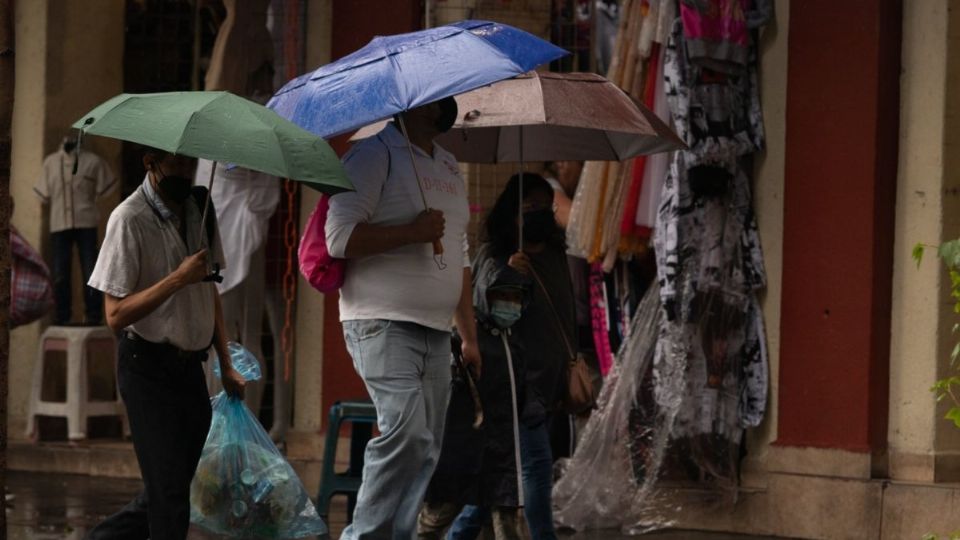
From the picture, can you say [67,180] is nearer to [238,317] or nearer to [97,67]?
[97,67]

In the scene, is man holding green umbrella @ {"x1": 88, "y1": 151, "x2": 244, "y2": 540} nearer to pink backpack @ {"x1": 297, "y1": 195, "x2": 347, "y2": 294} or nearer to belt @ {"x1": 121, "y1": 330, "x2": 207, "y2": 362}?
belt @ {"x1": 121, "y1": 330, "x2": 207, "y2": 362}

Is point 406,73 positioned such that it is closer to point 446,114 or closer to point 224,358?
point 446,114

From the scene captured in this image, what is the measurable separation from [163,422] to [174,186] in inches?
31.7

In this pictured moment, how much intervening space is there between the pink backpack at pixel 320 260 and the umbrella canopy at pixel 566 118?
1.07m

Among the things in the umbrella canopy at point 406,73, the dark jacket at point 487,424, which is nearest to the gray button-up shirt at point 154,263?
the umbrella canopy at point 406,73

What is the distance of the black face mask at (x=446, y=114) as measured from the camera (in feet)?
24.0

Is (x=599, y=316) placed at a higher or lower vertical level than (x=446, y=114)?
lower

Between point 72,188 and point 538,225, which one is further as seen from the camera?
point 72,188

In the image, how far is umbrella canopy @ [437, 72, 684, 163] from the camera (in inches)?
314

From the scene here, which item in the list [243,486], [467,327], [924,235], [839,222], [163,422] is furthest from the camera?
[839,222]

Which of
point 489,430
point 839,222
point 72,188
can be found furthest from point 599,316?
point 72,188

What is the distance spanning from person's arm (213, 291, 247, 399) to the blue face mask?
1.29 m

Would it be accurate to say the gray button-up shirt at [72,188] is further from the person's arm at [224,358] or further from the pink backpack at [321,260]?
the pink backpack at [321,260]

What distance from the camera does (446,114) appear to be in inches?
289
